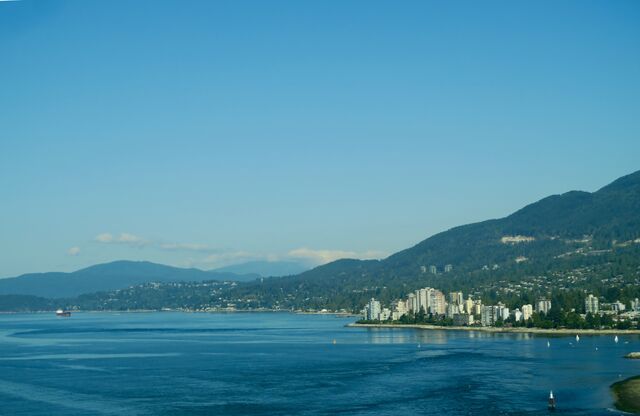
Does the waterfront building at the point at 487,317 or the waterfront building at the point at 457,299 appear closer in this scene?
the waterfront building at the point at 487,317

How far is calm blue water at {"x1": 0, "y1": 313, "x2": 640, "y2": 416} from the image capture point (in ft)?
143

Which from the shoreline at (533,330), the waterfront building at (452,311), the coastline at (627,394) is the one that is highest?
the waterfront building at (452,311)

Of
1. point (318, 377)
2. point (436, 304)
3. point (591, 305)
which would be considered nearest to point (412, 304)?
point (436, 304)

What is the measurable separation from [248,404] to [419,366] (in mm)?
21046

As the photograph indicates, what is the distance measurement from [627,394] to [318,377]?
20096 millimetres

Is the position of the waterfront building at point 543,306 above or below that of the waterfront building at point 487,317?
above

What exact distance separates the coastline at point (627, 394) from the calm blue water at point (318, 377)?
0.72 metres

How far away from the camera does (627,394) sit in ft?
148

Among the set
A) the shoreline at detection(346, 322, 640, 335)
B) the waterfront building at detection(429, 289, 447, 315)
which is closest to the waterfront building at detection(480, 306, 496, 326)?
the shoreline at detection(346, 322, 640, 335)

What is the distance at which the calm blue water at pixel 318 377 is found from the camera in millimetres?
43594

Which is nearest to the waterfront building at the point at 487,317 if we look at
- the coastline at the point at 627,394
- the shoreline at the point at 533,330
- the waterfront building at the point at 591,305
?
the shoreline at the point at 533,330

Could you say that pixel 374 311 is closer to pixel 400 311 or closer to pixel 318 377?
pixel 400 311

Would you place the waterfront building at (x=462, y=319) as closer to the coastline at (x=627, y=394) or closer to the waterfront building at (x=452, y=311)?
the waterfront building at (x=452, y=311)

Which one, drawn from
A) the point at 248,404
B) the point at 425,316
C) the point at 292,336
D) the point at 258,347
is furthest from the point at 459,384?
the point at 425,316
